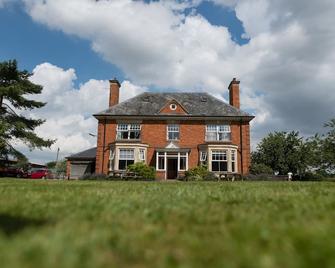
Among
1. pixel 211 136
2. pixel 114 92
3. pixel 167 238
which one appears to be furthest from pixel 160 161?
pixel 167 238

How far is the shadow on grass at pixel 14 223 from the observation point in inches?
127

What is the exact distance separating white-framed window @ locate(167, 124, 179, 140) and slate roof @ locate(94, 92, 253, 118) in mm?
1969

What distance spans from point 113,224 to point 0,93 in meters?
37.8

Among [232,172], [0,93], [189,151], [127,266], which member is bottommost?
[127,266]

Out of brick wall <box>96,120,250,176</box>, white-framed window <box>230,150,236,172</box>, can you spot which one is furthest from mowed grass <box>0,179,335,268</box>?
brick wall <box>96,120,250,176</box>

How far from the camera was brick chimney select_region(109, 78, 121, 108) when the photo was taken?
128 ft

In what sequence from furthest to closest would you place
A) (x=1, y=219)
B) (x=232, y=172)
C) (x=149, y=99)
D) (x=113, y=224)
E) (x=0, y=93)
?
(x=149, y=99)
(x=0, y=93)
(x=232, y=172)
(x=1, y=219)
(x=113, y=224)

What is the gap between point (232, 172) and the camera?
34219 mm

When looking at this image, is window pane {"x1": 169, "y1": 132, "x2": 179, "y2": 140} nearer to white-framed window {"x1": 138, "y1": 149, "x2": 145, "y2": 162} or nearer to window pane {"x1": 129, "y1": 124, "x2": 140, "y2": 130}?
white-framed window {"x1": 138, "y1": 149, "x2": 145, "y2": 162}

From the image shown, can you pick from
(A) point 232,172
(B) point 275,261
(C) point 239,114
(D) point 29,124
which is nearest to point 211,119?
(C) point 239,114

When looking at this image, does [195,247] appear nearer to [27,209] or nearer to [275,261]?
[275,261]

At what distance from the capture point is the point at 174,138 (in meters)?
36.1

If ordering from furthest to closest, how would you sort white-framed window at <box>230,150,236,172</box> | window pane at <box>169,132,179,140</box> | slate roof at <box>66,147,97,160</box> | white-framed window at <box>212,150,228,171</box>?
slate roof at <box>66,147,97,160</box>
window pane at <box>169,132,179,140</box>
white-framed window at <box>230,150,236,172</box>
white-framed window at <box>212,150,228,171</box>

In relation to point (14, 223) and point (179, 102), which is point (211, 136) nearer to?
point (179, 102)
